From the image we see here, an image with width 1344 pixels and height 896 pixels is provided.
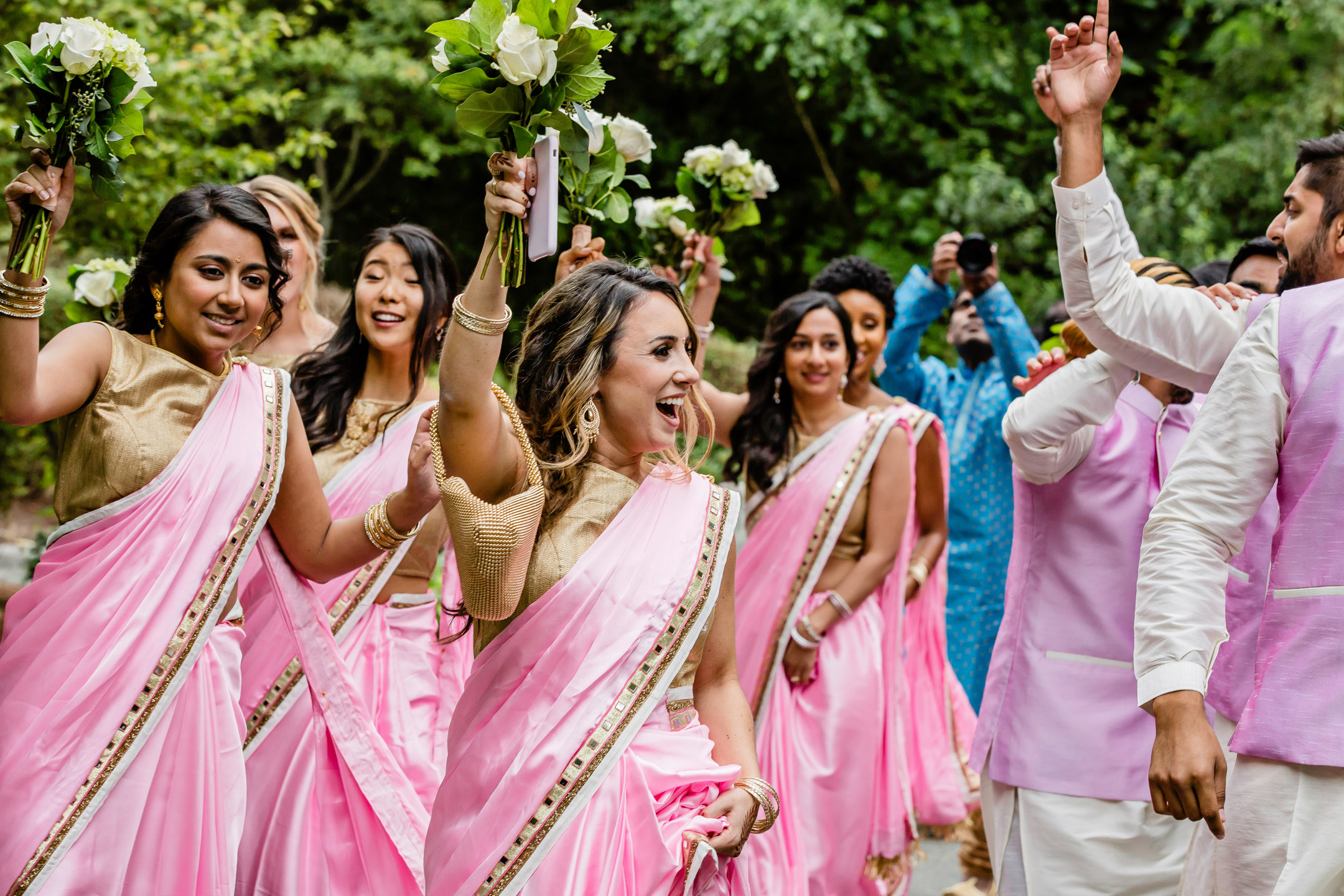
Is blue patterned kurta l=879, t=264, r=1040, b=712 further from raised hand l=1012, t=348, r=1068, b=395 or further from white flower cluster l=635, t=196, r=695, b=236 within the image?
raised hand l=1012, t=348, r=1068, b=395

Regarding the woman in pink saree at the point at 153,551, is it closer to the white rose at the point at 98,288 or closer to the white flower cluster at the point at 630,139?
the white rose at the point at 98,288

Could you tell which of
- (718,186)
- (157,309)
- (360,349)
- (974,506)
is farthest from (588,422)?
(974,506)

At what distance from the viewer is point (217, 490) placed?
315cm

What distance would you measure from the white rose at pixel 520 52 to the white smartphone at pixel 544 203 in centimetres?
16

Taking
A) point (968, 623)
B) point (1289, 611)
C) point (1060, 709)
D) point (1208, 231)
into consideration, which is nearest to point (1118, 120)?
point (1208, 231)

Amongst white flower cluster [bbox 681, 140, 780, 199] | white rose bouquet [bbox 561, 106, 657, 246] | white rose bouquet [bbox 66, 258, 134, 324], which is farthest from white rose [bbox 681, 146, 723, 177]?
white rose bouquet [bbox 66, 258, 134, 324]

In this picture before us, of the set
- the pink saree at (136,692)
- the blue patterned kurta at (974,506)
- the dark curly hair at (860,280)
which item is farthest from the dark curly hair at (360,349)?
the blue patterned kurta at (974,506)

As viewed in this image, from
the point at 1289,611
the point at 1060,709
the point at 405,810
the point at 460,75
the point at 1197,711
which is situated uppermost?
the point at 460,75

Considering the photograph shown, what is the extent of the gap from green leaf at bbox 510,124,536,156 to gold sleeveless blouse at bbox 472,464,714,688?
28.2 inches

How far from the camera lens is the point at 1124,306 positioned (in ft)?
9.35

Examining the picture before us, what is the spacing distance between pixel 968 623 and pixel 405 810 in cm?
333

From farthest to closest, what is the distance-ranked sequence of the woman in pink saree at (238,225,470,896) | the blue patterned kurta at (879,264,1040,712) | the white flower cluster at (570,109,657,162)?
1. the blue patterned kurta at (879,264,1040,712)
2. the white flower cluster at (570,109,657,162)
3. the woman in pink saree at (238,225,470,896)

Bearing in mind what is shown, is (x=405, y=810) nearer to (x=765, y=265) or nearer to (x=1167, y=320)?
(x=1167, y=320)

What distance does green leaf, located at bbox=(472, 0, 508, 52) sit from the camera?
7.96ft
